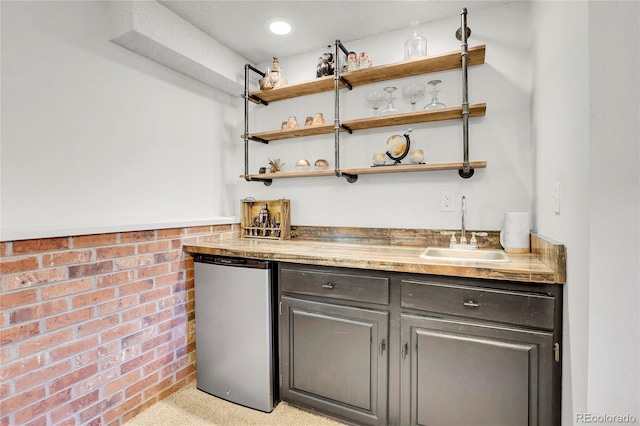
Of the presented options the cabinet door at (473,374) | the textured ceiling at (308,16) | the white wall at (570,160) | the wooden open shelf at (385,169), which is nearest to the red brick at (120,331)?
the wooden open shelf at (385,169)

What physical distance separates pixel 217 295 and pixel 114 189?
898mm

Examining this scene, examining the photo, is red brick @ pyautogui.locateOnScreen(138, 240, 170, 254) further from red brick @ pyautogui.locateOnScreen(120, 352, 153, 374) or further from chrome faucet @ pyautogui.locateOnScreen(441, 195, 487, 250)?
chrome faucet @ pyautogui.locateOnScreen(441, 195, 487, 250)

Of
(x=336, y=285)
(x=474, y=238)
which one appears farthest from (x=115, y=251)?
(x=474, y=238)

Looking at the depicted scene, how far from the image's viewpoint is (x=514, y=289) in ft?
4.29

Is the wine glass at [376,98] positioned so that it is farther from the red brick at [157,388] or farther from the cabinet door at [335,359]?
the red brick at [157,388]

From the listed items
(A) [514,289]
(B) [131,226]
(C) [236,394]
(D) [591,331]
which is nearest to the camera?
(D) [591,331]

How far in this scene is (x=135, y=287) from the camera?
1809 millimetres

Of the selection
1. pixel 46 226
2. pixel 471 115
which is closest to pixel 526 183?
pixel 471 115

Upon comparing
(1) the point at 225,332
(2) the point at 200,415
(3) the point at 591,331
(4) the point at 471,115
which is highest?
(4) the point at 471,115

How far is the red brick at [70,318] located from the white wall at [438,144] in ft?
4.79

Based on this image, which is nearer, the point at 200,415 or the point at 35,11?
the point at 35,11

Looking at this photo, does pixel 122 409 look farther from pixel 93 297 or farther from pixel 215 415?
pixel 93 297

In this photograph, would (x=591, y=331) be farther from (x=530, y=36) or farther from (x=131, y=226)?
(x=131, y=226)

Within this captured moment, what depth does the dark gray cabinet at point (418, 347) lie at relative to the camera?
1.28m
